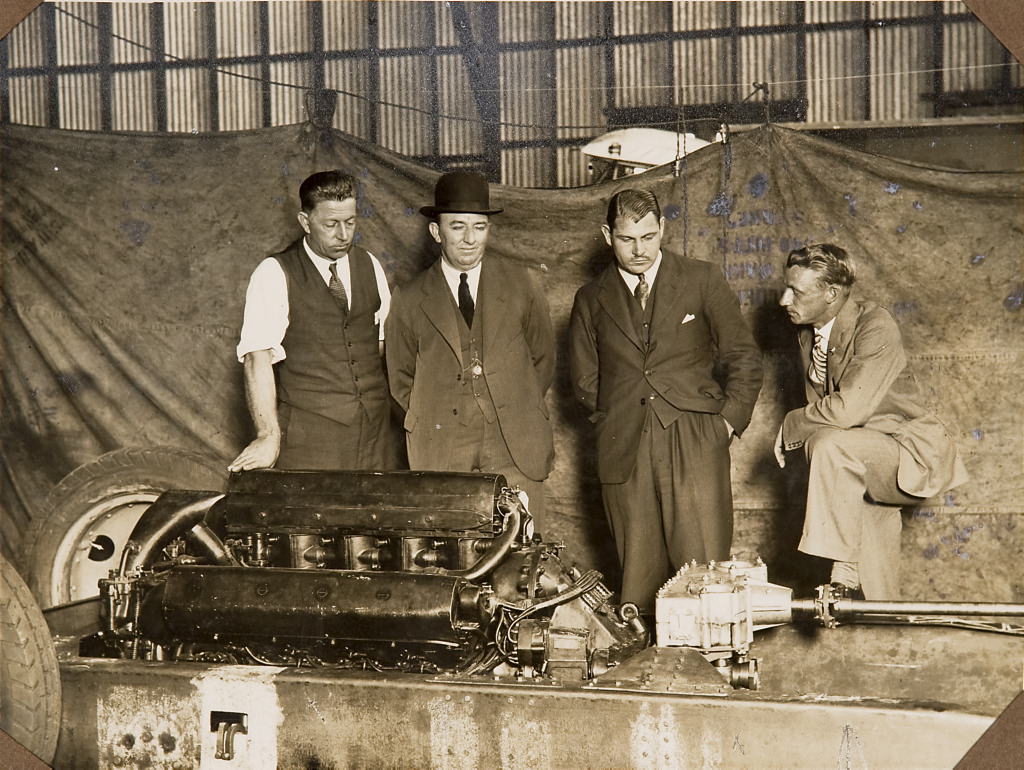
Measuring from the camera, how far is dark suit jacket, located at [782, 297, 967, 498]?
4.14 meters

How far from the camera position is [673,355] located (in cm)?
444

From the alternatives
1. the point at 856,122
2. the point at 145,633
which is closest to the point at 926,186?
the point at 856,122

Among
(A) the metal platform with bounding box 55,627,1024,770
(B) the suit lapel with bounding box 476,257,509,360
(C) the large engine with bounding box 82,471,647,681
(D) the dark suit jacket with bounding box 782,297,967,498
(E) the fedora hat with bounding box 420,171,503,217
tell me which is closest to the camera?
(A) the metal platform with bounding box 55,627,1024,770

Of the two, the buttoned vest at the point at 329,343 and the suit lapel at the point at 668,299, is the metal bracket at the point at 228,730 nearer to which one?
the buttoned vest at the point at 329,343

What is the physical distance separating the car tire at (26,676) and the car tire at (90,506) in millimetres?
1391

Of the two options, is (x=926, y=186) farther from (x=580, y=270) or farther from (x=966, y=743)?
(x=966, y=743)

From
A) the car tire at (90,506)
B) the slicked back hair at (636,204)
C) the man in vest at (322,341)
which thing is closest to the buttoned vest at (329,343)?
the man in vest at (322,341)

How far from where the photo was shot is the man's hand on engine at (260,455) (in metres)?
4.00

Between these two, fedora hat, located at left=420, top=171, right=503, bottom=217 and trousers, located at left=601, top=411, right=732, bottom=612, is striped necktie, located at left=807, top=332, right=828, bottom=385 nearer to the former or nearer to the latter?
trousers, located at left=601, top=411, right=732, bottom=612

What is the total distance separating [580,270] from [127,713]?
3011 millimetres

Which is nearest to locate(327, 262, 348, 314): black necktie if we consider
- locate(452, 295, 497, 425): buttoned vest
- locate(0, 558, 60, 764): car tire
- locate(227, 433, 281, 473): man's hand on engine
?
locate(452, 295, 497, 425): buttoned vest

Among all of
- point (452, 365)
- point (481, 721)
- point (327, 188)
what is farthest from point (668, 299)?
point (481, 721)

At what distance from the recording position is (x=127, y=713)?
3.41 metres

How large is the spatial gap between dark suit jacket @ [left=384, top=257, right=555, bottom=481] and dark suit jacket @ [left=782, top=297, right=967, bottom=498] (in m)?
1.03
